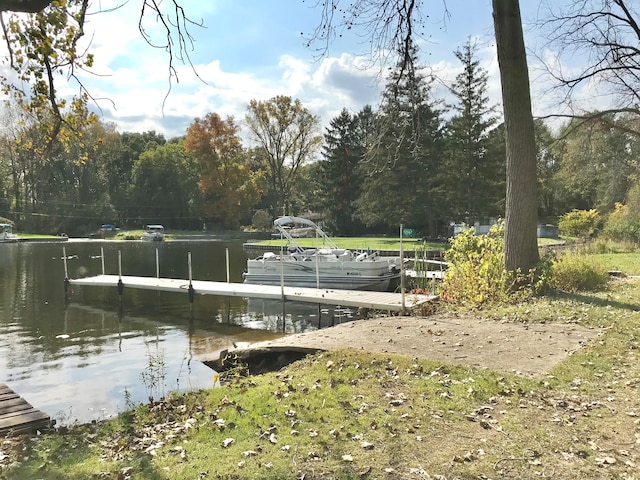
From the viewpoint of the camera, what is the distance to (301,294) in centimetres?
1642

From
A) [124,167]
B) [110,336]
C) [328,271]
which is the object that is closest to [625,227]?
[328,271]

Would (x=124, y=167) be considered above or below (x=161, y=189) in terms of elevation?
above

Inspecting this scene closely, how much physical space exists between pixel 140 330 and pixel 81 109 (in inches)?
411

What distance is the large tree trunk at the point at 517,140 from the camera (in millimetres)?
10305

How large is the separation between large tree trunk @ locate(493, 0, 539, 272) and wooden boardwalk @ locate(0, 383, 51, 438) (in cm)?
911

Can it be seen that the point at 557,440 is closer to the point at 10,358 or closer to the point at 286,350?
the point at 286,350

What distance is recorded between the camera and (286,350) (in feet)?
28.0

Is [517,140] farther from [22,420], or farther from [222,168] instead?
[222,168]

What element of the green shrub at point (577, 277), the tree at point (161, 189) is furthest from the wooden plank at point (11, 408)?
the tree at point (161, 189)

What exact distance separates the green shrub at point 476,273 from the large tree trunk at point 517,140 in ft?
1.26

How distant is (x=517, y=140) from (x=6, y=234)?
212 feet

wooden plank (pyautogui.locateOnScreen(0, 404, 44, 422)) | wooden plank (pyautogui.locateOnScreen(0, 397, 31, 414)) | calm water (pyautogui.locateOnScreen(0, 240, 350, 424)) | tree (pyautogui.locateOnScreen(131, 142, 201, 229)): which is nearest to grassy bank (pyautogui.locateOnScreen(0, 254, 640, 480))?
wooden plank (pyautogui.locateOnScreen(0, 404, 44, 422))

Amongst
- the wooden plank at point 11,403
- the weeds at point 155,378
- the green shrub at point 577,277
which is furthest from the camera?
the green shrub at point 577,277

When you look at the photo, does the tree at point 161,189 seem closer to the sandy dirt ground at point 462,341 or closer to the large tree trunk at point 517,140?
the large tree trunk at point 517,140
